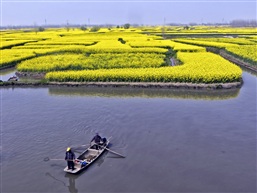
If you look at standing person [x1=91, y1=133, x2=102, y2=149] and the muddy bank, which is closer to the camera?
standing person [x1=91, y1=133, x2=102, y2=149]

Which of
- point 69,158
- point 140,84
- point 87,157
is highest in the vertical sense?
point 140,84

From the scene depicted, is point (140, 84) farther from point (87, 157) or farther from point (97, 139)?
point (87, 157)

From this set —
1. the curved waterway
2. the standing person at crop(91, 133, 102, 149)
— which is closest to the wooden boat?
the standing person at crop(91, 133, 102, 149)

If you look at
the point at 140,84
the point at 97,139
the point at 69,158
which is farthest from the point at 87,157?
the point at 140,84

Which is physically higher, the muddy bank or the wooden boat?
the muddy bank

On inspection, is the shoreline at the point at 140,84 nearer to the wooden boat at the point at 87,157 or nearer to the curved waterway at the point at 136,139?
the curved waterway at the point at 136,139

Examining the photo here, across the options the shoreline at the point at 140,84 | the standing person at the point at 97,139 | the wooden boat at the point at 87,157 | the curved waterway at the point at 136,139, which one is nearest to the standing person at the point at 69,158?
the wooden boat at the point at 87,157

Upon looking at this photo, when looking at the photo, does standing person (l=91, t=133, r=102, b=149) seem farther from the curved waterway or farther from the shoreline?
the shoreline
